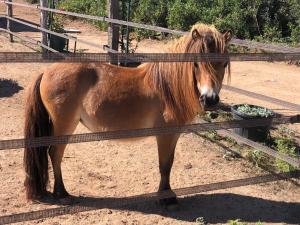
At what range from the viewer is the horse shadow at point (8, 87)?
6738 millimetres

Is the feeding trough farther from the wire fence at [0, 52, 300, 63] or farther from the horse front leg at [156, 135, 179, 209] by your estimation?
the wire fence at [0, 52, 300, 63]

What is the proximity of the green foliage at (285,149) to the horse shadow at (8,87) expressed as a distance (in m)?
4.38

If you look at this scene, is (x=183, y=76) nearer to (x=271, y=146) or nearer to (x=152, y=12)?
(x=271, y=146)

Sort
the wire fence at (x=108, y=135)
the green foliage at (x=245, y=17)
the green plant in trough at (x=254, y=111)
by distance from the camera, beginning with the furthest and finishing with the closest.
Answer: the green foliage at (x=245, y=17), the green plant in trough at (x=254, y=111), the wire fence at (x=108, y=135)

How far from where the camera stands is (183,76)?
3178mm

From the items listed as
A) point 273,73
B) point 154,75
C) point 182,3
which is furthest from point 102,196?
point 182,3

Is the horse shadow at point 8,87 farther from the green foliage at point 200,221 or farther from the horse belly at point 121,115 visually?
the green foliage at point 200,221

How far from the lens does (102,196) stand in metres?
3.73

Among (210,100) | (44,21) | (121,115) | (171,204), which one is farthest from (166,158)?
(44,21)

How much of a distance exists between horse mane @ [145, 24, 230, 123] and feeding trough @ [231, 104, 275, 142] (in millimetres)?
1935

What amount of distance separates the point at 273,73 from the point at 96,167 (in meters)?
7.06

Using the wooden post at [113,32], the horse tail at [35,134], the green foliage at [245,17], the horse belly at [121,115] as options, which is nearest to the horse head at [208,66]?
the horse belly at [121,115]

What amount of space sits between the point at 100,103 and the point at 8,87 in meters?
4.29

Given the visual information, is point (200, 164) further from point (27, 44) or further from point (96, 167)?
point (27, 44)
